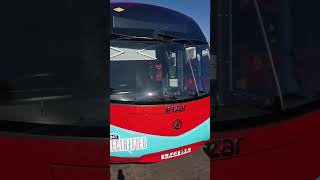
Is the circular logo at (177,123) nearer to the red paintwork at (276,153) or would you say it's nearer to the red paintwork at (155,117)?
the red paintwork at (155,117)

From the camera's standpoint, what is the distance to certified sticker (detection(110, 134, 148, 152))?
44.1 inches

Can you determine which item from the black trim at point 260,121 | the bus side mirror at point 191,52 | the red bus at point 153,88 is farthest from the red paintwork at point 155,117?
the bus side mirror at point 191,52

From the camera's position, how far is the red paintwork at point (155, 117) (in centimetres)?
115

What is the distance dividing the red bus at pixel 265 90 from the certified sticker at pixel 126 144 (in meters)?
0.39

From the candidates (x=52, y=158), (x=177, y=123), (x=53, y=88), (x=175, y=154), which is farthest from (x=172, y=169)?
(x=53, y=88)

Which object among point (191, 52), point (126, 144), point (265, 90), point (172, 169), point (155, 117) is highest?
point (191, 52)

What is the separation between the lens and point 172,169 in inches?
49.4

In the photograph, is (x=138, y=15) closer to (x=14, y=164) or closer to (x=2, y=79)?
(x=2, y=79)

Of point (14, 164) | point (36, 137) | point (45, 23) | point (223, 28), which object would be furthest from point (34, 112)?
point (223, 28)

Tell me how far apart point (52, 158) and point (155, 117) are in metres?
0.51

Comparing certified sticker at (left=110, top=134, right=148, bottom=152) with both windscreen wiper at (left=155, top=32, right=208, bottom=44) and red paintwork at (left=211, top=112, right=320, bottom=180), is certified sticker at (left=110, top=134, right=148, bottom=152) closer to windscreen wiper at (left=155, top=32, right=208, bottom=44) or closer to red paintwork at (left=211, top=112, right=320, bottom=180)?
red paintwork at (left=211, top=112, right=320, bottom=180)

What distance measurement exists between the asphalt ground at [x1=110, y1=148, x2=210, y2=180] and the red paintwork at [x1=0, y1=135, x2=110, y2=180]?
0.09 metres

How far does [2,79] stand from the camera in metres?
1.16

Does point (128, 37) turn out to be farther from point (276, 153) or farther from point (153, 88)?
point (276, 153)
